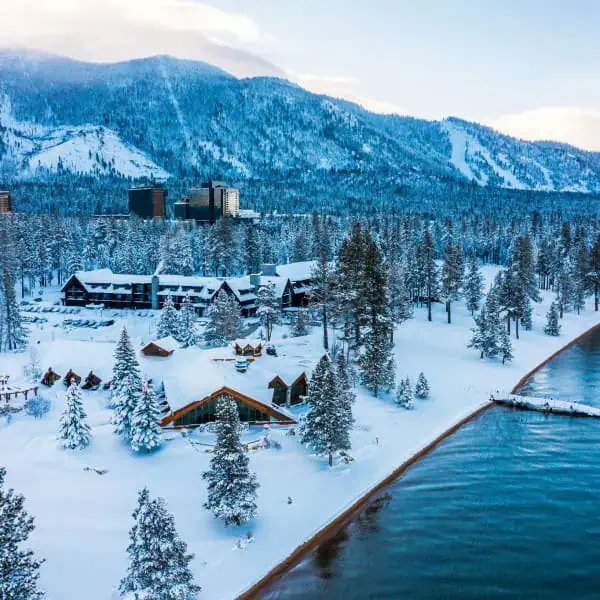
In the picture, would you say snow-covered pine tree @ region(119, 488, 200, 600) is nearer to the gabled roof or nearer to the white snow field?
the white snow field

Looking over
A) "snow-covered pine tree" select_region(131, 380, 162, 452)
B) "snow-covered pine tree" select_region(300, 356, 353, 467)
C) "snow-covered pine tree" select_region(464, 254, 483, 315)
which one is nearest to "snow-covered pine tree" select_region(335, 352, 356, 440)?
"snow-covered pine tree" select_region(300, 356, 353, 467)

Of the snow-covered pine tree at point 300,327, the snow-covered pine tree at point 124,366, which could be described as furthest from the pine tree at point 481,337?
the snow-covered pine tree at point 124,366

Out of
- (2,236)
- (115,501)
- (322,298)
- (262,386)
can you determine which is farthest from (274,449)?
(2,236)

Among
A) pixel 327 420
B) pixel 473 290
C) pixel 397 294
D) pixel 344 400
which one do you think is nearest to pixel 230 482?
A: pixel 327 420

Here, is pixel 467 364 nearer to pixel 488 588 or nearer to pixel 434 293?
pixel 434 293

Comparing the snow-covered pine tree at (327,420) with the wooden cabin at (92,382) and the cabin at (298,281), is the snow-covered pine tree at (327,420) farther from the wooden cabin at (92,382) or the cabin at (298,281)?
the cabin at (298,281)

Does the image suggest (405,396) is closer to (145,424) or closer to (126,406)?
(145,424)
